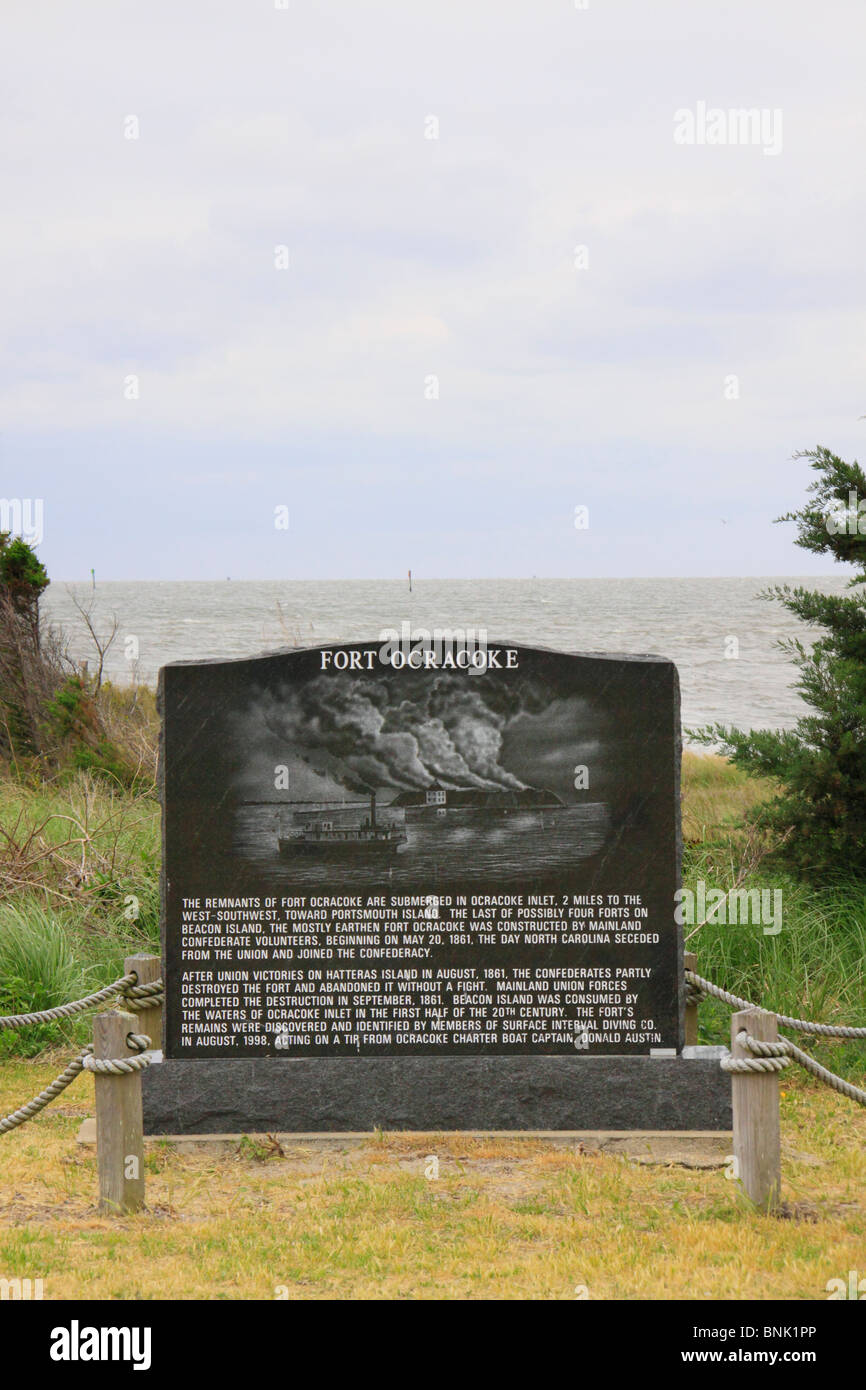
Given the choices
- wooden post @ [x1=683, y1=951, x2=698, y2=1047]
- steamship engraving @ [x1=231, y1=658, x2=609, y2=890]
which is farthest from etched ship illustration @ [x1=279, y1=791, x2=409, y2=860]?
wooden post @ [x1=683, y1=951, x2=698, y2=1047]

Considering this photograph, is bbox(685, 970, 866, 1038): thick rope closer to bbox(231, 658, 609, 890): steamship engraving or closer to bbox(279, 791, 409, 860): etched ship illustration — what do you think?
bbox(231, 658, 609, 890): steamship engraving

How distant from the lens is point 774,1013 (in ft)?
18.7

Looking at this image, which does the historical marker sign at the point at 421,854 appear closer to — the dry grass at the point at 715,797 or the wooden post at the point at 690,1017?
the wooden post at the point at 690,1017

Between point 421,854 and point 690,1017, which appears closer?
point 421,854

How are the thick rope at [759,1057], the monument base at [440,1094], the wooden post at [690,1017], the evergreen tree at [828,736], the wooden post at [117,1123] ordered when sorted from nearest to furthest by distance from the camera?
the thick rope at [759,1057]
the wooden post at [117,1123]
the monument base at [440,1094]
the wooden post at [690,1017]
the evergreen tree at [828,736]

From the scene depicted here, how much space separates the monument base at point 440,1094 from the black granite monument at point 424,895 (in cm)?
1

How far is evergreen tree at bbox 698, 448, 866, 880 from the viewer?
812cm

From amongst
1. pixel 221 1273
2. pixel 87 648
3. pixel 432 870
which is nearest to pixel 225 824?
pixel 432 870

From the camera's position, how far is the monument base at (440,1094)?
18.7 ft

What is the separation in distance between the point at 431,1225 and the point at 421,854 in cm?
174

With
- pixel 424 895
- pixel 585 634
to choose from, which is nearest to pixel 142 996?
pixel 424 895

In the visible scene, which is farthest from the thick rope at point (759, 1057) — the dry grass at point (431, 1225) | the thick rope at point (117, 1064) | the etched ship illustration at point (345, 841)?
the thick rope at point (117, 1064)

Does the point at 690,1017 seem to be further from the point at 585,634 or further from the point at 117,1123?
the point at 585,634

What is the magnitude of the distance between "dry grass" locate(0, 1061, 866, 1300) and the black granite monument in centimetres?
32
